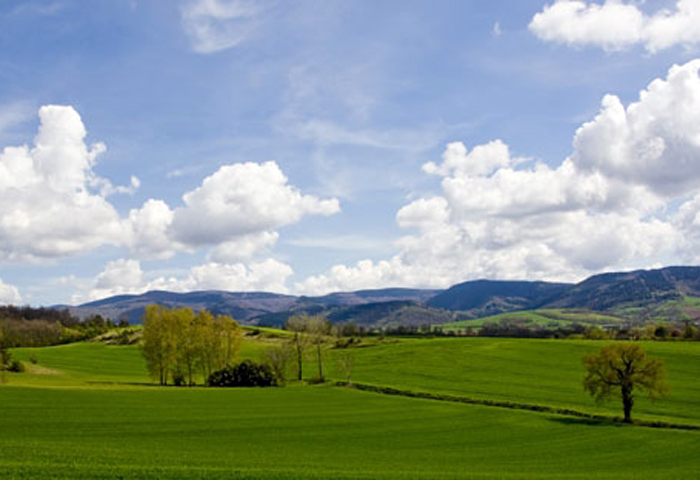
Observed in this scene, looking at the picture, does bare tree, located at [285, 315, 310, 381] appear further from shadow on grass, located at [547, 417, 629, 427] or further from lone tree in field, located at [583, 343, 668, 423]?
shadow on grass, located at [547, 417, 629, 427]

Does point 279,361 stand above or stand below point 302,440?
above

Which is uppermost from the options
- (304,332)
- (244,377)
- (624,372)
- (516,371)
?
(304,332)

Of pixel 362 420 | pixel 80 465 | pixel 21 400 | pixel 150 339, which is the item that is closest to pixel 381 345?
pixel 150 339

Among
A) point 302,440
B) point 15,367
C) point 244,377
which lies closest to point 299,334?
point 244,377

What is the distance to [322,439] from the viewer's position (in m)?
52.6

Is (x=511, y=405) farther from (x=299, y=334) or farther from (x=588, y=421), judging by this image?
(x=299, y=334)

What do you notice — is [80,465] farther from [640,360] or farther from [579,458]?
[640,360]

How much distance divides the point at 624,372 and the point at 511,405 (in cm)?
1551

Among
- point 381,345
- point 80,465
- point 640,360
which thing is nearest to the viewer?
point 80,465

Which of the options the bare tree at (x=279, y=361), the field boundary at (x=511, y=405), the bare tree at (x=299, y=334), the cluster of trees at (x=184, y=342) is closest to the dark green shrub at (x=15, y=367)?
the cluster of trees at (x=184, y=342)

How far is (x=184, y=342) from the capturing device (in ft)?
347

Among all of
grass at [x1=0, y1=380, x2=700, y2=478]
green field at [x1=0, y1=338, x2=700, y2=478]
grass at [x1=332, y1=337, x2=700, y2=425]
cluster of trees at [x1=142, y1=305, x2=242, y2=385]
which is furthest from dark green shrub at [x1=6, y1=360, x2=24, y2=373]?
grass at [x1=332, y1=337, x2=700, y2=425]

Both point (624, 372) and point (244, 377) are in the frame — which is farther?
point (244, 377)

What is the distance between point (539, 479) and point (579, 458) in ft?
45.4
